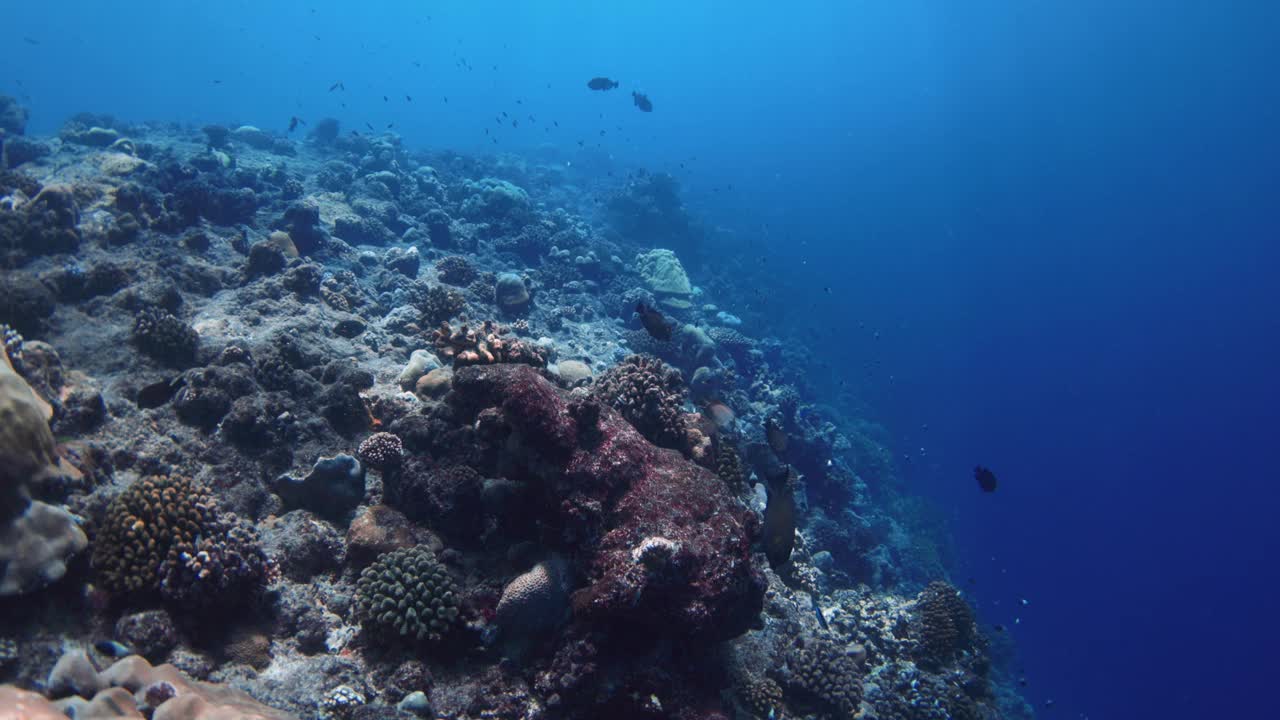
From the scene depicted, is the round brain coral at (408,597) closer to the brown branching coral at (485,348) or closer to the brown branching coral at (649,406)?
the brown branching coral at (485,348)

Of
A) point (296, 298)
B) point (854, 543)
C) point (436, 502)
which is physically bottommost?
point (436, 502)

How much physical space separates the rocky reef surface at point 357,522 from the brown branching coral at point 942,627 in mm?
55

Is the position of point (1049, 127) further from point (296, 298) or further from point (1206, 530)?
point (296, 298)

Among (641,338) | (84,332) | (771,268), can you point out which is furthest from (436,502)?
(771,268)

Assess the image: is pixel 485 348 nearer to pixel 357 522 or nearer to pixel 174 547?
pixel 357 522

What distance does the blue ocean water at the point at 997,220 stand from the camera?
48.2 m

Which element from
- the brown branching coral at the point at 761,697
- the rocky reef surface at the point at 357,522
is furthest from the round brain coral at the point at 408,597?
the brown branching coral at the point at 761,697

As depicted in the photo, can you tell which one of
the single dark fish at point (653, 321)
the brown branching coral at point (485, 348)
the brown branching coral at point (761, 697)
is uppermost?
the single dark fish at point (653, 321)

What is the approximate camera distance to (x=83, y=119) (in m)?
→ 26.0

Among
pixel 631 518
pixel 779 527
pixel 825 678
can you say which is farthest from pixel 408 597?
A: pixel 825 678

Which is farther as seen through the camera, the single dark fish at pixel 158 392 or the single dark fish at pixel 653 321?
the single dark fish at pixel 653 321

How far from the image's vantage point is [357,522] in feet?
20.5

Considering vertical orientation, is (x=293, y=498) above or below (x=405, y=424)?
below

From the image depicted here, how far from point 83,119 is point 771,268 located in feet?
143
